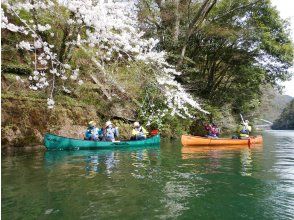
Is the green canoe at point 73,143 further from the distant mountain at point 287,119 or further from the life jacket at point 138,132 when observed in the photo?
the distant mountain at point 287,119

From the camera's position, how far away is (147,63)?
17625mm

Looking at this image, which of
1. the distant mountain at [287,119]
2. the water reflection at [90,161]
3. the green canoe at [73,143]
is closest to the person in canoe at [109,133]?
the green canoe at [73,143]

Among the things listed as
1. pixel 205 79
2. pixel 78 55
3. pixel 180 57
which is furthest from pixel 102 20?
pixel 205 79

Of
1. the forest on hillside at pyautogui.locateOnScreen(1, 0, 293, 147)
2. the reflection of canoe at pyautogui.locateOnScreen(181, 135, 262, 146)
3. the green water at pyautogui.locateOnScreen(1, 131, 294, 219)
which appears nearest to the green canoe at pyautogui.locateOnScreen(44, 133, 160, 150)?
the forest on hillside at pyautogui.locateOnScreen(1, 0, 293, 147)

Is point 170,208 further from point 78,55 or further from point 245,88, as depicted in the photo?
point 245,88

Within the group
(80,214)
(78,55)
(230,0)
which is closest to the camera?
(80,214)

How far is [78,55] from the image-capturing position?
75.5ft

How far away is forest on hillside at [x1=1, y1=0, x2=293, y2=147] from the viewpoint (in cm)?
1731

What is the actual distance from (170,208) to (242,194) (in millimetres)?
2123

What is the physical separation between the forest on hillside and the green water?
4.14 meters

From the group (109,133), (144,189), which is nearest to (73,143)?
(109,133)

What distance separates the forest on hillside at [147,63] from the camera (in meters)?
17.3

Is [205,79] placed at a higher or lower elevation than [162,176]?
higher

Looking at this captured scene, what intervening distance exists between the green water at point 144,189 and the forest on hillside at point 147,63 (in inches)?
163
